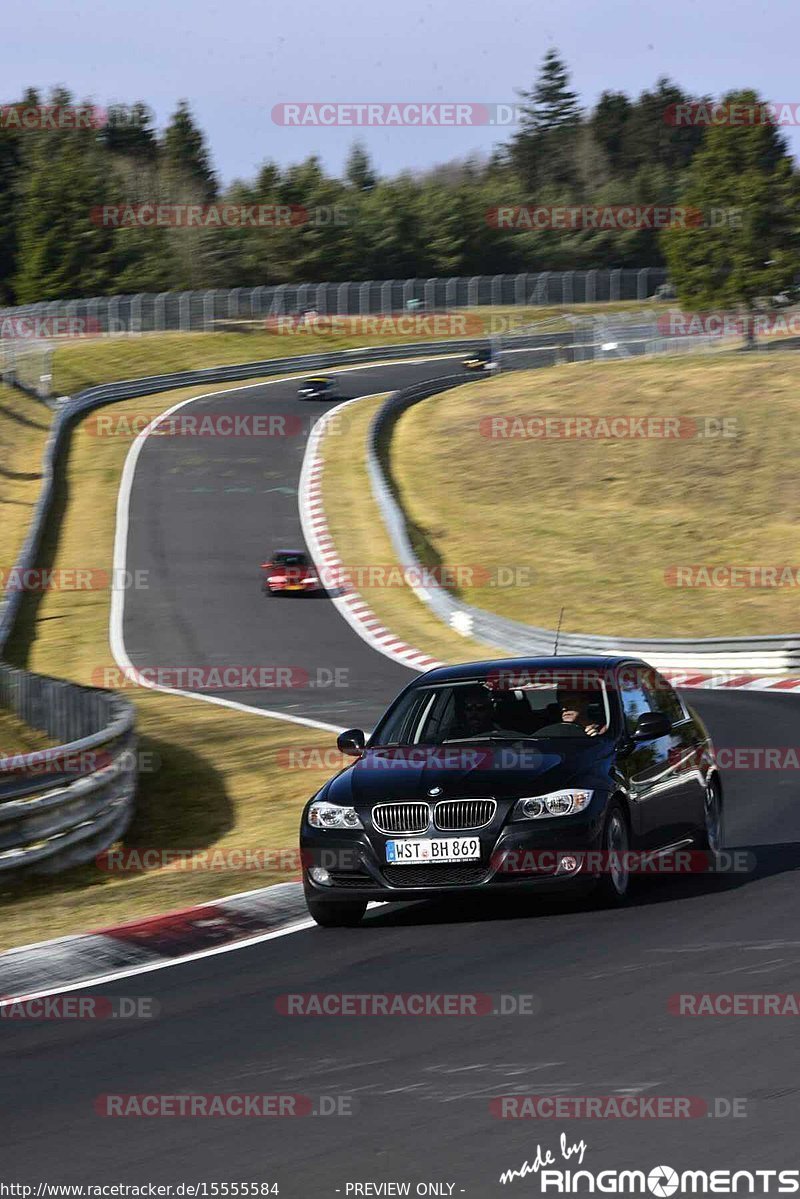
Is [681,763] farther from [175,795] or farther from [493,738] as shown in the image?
[175,795]

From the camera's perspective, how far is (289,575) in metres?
34.9

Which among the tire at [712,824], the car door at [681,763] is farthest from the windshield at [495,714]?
the tire at [712,824]

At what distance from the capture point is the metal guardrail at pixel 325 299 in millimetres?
74750

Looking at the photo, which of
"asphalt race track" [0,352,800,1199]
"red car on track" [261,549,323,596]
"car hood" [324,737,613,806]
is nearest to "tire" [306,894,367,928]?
"asphalt race track" [0,352,800,1199]

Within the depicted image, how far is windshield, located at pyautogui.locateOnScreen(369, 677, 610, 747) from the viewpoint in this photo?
995 centimetres

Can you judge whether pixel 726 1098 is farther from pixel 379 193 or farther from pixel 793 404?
pixel 379 193

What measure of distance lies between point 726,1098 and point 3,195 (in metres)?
108

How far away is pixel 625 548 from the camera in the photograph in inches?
1558

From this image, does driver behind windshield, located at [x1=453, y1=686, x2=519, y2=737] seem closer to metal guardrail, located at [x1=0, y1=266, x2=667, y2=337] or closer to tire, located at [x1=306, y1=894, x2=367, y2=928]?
tire, located at [x1=306, y1=894, x2=367, y2=928]

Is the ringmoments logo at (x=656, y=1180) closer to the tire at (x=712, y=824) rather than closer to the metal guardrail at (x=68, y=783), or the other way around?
the tire at (x=712, y=824)

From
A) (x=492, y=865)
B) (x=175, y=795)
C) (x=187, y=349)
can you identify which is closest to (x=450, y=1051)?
(x=492, y=865)

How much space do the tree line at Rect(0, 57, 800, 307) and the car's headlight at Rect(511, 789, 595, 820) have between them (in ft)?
232

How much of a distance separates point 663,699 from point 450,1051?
4.77m

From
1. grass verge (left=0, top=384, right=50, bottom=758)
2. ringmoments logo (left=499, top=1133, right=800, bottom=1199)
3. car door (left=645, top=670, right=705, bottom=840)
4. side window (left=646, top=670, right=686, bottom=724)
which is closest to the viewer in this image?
ringmoments logo (left=499, top=1133, right=800, bottom=1199)
